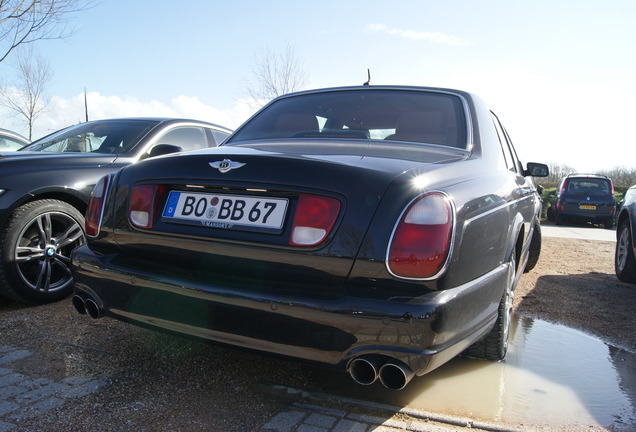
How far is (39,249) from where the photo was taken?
3893mm

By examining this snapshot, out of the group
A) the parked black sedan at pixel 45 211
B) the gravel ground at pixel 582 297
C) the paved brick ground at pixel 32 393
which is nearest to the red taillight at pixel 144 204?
the paved brick ground at pixel 32 393

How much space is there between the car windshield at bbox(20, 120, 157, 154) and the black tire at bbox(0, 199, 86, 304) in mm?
902

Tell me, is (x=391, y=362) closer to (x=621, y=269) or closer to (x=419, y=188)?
(x=419, y=188)

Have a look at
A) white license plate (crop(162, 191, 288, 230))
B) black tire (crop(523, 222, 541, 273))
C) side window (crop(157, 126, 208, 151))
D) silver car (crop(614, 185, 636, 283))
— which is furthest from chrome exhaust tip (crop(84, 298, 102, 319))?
silver car (crop(614, 185, 636, 283))

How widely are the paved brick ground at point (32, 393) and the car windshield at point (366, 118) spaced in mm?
1596

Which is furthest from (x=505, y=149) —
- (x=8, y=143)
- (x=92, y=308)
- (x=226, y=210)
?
(x=8, y=143)

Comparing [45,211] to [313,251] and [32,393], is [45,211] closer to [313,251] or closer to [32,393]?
[32,393]

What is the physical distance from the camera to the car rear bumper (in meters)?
1.82

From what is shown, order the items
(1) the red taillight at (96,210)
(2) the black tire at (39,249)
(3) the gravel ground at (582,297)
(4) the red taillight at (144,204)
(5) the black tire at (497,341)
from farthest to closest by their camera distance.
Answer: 1. (3) the gravel ground at (582,297)
2. (2) the black tire at (39,249)
3. (5) the black tire at (497,341)
4. (1) the red taillight at (96,210)
5. (4) the red taillight at (144,204)

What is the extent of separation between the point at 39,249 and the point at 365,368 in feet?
10.0

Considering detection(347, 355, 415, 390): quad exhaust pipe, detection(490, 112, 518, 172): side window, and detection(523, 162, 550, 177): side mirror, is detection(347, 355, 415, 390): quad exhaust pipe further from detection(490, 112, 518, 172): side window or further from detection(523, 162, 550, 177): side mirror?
detection(523, 162, 550, 177): side mirror

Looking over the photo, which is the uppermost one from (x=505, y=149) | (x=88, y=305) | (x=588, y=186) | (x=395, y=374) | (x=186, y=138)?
(x=186, y=138)

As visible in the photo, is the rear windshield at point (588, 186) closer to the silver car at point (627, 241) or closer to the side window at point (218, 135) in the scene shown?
the silver car at point (627, 241)

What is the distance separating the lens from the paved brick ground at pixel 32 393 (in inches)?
87.0
